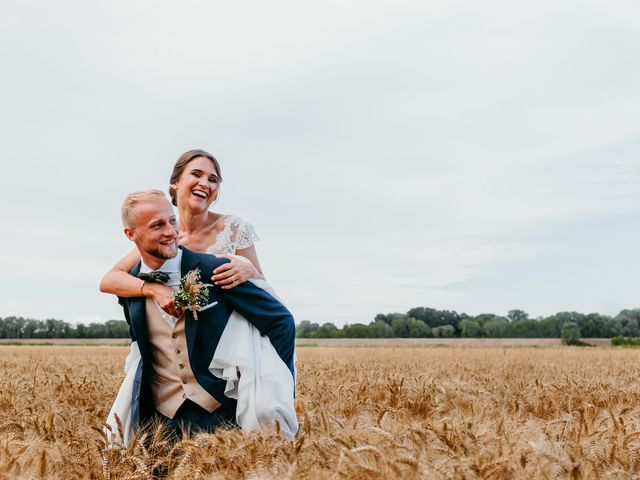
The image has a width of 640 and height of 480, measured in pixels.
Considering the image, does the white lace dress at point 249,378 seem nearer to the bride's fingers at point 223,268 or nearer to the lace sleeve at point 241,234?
the bride's fingers at point 223,268

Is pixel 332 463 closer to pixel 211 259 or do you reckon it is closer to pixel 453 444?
pixel 453 444

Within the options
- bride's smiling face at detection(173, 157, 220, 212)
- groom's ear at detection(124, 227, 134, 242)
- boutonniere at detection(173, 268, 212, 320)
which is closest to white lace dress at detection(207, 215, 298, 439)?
boutonniere at detection(173, 268, 212, 320)

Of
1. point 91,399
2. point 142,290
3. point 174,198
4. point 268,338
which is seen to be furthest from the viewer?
point 91,399

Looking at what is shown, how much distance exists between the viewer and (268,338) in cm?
401

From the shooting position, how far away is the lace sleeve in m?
4.38

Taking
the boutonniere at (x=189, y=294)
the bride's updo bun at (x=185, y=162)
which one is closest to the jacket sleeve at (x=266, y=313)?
the boutonniere at (x=189, y=294)

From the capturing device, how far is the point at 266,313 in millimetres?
3922

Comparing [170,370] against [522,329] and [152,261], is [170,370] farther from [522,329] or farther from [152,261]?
[522,329]

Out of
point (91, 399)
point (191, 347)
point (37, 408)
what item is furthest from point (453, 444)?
point (91, 399)

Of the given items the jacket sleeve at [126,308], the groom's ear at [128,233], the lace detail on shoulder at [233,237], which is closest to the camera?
the groom's ear at [128,233]

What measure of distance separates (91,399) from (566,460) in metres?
4.58

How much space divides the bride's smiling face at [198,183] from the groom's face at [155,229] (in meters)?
0.49

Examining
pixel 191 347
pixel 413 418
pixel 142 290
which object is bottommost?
pixel 413 418

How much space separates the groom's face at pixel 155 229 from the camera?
354 cm
